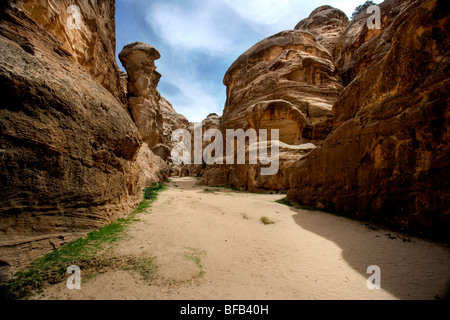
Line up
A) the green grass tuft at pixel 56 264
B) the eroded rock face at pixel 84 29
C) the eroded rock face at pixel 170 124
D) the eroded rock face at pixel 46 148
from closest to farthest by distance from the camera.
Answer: the green grass tuft at pixel 56 264, the eroded rock face at pixel 46 148, the eroded rock face at pixel 84 29, the eroded rock face at pixel 170 124

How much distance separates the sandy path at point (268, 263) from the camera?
258 cm

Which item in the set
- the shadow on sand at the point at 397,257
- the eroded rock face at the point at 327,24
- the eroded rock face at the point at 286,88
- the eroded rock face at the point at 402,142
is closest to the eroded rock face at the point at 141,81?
the eroded rock face at the point at 286,88

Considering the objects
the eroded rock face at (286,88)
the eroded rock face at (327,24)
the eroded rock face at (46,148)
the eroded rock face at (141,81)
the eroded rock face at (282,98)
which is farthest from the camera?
the eroded rock face at (327,24)

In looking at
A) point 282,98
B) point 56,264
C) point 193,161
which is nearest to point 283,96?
point 282,98

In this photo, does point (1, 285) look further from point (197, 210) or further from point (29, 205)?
point (197, 210)

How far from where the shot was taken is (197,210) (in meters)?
7.14

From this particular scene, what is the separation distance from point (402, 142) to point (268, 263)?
16.7ft

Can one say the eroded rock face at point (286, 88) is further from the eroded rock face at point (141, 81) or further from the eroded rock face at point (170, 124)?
the eroded rock face at point (170, 124)

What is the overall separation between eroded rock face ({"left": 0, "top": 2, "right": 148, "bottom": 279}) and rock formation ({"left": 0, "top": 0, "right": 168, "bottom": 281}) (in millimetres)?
13

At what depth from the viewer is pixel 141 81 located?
21.0 m

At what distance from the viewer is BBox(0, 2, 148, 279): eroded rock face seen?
9.78 ft

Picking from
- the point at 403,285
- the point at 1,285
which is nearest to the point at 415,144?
the point at 403,285

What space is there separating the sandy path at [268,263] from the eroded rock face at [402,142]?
2.94 feet

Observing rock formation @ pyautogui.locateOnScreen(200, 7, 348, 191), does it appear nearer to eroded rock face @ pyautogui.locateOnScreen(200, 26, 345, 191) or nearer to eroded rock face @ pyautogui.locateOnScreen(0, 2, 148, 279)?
eroded rock face @ pyautogui.locateOnScreen(200, 26, 345, 191)
